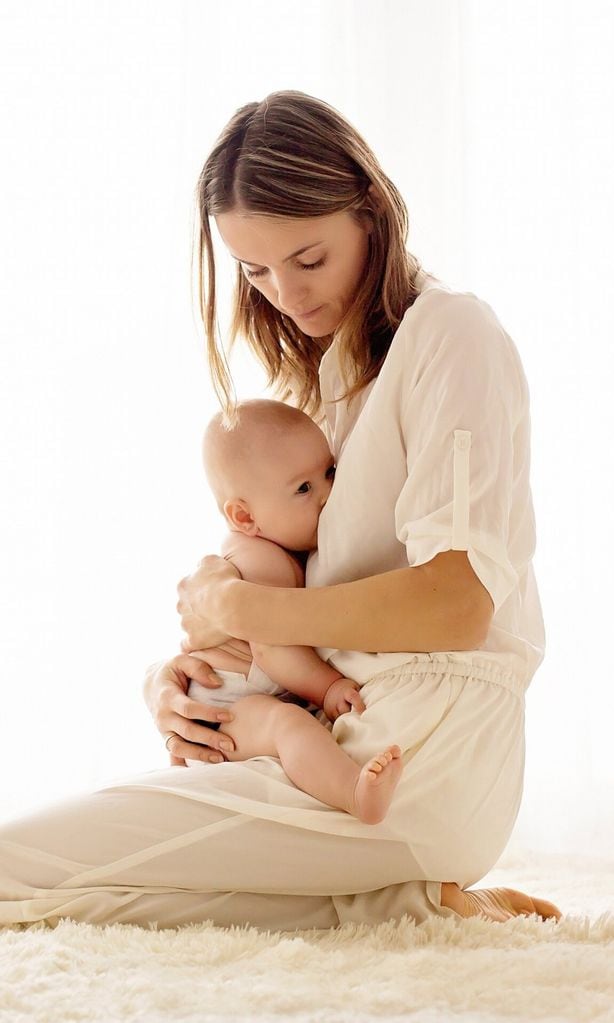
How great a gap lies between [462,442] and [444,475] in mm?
52

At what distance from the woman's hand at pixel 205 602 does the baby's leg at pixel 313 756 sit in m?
0.13

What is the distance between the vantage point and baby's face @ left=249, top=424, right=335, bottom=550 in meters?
1.79

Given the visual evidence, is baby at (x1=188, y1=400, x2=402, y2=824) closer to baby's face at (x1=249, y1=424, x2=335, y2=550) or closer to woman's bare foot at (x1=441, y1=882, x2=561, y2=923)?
baby's face at (x1=249, y1=424, x2=335, y2=550)

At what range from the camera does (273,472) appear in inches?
70.4

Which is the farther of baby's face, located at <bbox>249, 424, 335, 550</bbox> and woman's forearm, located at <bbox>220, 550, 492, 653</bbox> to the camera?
baby's face, located at <bbox>249, 424, 335, 550</bbox>

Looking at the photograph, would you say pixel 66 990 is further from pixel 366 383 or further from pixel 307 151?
pixel 307 151

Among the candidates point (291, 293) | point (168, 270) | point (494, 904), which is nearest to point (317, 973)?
point (494, 904)

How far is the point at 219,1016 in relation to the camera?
45.0 inches

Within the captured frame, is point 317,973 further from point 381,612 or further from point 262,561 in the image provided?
point 262,561

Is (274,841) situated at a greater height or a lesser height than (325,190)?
lesser

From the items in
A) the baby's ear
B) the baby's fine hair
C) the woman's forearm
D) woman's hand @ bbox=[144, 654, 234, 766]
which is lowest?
woman's hand @ bbox=[144, 654, 234, 766]

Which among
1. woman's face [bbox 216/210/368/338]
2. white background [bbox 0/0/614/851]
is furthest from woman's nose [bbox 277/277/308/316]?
white background [bbox 0/0/614/851]

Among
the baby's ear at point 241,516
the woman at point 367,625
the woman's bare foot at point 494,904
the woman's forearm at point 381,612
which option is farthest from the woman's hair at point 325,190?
the woman's bare foot at point 494,904

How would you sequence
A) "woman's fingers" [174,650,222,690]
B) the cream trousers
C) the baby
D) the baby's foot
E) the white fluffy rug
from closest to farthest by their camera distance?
the white fluffy rug < the baby's foot < the cream trousers < the baby < "woman's fingers" [174,650,222,690]
